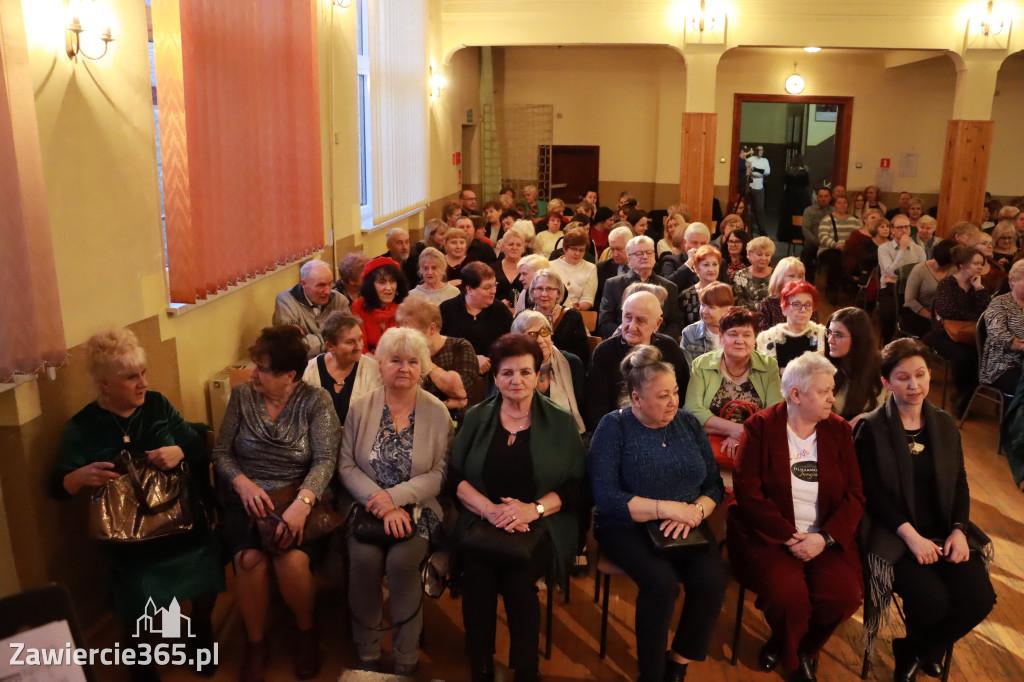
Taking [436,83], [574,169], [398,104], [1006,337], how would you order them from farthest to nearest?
[574,169], [436,83], [398,104], [1006,337]

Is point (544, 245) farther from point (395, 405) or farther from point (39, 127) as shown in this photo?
point (39, 127)

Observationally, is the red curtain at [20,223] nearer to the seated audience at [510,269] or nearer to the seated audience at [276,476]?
the seated audience at [276,476]

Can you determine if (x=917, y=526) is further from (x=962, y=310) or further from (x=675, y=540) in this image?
(x=962, y=310)

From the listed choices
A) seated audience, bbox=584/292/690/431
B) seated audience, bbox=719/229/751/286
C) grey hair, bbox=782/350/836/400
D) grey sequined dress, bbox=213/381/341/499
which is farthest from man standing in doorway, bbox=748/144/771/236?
grey sequined dress, bbox=213/381/341/499

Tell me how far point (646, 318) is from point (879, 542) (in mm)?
1377

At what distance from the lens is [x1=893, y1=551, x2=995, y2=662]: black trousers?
312cm

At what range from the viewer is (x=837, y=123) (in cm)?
1319

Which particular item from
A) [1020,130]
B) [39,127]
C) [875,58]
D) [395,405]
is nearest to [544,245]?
[395,405]

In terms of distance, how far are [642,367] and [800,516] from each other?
82 cm

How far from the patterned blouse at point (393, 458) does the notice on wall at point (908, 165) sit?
1186cm

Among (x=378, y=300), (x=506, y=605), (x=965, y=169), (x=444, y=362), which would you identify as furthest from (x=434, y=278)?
(x=965, y=169)

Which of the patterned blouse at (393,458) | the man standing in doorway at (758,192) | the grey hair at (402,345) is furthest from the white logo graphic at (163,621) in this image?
the man standing in doorway at (758,192)

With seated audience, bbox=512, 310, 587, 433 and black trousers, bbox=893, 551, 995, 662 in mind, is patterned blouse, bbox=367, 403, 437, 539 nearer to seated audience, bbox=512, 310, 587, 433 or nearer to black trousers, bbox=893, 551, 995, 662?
seated audience, bbox=512, 310, 587, 433

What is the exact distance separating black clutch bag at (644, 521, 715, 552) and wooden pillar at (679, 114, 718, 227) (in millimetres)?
7936
